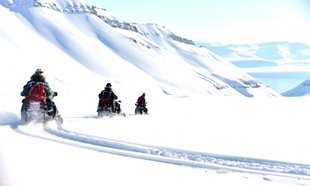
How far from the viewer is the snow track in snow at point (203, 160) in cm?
948

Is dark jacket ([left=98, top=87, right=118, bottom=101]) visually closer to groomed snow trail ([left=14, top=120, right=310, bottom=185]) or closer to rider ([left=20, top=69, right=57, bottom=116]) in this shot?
rider ([left=20, top=69, right=57, bottom=116])

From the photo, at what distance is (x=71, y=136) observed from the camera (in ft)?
44.6

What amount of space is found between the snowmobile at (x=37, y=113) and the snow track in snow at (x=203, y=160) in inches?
152

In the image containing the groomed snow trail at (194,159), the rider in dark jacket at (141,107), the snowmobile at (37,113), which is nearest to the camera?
the groomed snow trail at (194,159)

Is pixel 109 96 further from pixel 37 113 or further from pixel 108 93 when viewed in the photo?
pixel 37 113

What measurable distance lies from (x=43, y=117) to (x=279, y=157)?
861 centimetres

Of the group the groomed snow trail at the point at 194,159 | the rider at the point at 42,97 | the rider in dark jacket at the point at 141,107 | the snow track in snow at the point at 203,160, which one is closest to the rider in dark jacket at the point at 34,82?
the rider at the point at 42,97

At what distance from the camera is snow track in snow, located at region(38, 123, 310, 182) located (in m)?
9.48

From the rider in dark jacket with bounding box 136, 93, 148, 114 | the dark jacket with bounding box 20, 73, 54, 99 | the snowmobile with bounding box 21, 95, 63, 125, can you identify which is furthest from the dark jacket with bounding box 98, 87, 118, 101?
the snowmobile with bounding box 21, 95, 63, 125

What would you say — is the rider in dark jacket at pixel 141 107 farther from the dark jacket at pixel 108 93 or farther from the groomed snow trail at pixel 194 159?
the groomed snow trail at pixel 194 159

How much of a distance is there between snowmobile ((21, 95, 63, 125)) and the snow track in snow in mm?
3863

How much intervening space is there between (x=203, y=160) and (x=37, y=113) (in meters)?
7.67

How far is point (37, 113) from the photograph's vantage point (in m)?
16.3

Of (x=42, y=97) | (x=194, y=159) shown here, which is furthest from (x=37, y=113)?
(x=194, y=159)
